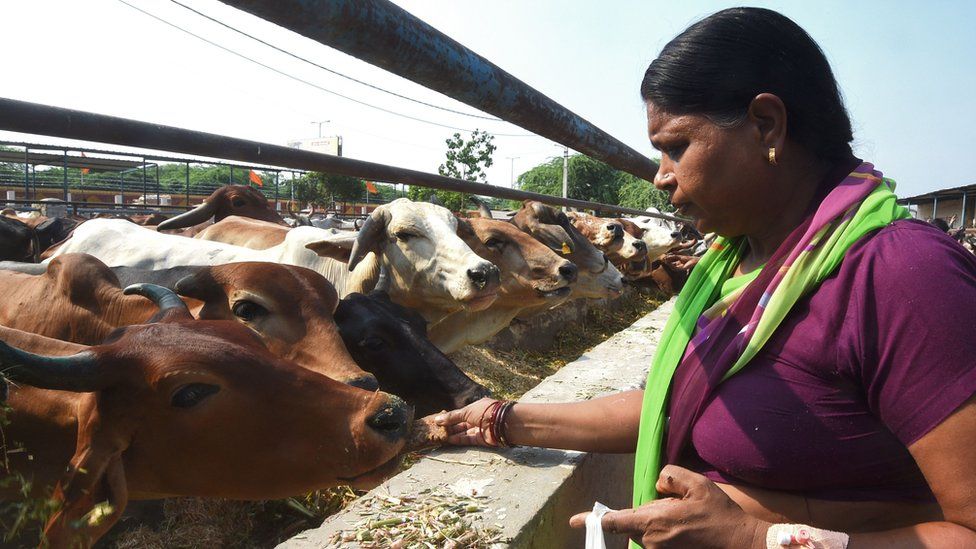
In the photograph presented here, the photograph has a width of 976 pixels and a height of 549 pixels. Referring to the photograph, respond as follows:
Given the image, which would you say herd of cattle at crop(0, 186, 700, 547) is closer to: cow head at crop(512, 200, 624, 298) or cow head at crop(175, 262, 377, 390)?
cow head at crop(175, 262, 377, 390)

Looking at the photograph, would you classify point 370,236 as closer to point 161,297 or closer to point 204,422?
point 161,297

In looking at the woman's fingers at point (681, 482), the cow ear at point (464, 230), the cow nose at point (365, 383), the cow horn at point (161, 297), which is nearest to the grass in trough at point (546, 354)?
the cow ear at point (464, 230)

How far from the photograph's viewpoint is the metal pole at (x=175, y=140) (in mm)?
1700

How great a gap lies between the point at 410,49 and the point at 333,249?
3553mm

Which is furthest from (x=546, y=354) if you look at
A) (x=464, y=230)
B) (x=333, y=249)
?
(x=333, y=249)

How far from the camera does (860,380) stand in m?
1.50

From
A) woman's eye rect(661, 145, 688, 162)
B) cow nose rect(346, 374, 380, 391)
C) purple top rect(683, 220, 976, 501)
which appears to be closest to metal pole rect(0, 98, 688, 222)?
cow nose rect(346, 374, 380, 391)

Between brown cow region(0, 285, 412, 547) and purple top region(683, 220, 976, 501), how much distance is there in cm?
108

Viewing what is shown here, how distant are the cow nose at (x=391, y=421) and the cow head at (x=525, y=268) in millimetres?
3528

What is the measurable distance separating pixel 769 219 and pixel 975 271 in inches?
19.8

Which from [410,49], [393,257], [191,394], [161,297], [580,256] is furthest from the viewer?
[580,256]

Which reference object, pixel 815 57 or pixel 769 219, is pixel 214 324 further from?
pixel 815 57

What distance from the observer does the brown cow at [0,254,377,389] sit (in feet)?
9.86

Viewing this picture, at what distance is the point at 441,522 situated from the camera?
7.45 ft
